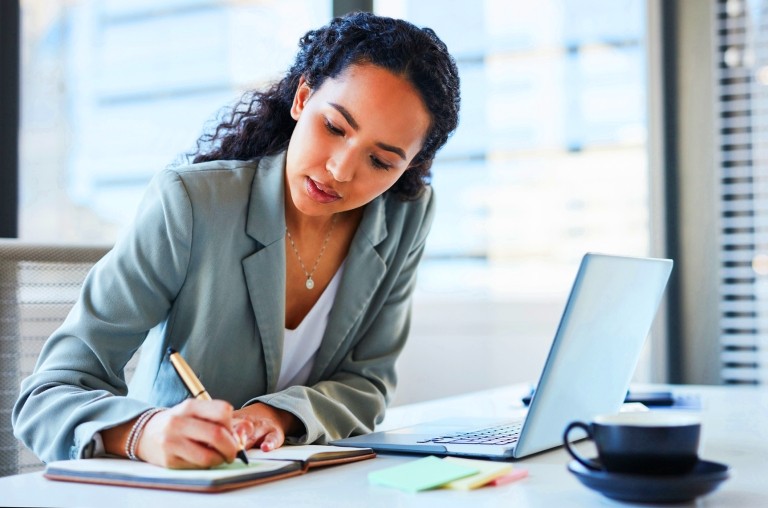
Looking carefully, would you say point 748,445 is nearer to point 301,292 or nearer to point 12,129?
point 301,292

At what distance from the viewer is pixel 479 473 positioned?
94cm

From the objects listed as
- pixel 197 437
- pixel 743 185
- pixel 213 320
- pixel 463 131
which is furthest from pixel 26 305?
pixel 743 185

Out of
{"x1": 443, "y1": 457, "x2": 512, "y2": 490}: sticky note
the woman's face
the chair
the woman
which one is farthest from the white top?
{"x1": 443, "y1": 457, "x2": 512, "y2": 490}: sticky note

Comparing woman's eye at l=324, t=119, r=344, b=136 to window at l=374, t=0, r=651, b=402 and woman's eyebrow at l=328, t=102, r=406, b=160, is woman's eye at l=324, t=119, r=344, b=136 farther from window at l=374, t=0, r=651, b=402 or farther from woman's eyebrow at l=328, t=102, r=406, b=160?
window at l=374, t=0, r=651, b=402

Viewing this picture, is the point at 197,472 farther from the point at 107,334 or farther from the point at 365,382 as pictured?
the point at 365,382

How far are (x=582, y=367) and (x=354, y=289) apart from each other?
0.55 m

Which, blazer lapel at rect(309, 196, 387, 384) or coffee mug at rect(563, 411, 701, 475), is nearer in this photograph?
coffee mug at rect(563, 411, 701, 475)

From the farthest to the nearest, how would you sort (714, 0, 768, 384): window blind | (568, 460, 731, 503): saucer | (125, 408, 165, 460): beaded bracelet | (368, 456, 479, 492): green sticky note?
(714, 0, 768, 384): window blind < (125, 408, 165, 460): beaded bracelet < (368, 456, 479, 492): green sticky note < (568, 460, 731, 503): saucer

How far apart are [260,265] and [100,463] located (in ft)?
1.47

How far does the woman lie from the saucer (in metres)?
0.44

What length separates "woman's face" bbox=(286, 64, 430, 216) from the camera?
1.33m

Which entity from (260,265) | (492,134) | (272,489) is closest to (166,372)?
(260,265)

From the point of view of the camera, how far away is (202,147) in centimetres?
163

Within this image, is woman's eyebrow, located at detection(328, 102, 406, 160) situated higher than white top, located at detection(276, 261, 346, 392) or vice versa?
woman's eyebrow, located at detection(328, 102, 406, 160)
